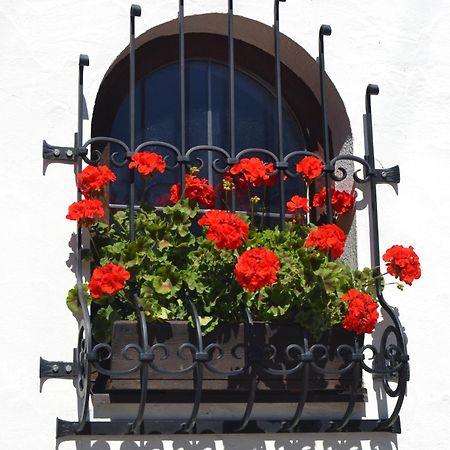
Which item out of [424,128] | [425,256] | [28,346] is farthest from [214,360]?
[424,128]

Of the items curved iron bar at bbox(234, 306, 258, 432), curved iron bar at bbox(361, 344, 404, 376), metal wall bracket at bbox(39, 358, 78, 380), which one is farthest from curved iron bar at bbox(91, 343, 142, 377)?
curved iron bar at bbox(361, 344, 404, 376)

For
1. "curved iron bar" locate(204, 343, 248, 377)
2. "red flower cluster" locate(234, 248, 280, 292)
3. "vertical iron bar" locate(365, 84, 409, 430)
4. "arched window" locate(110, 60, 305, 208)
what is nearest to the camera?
"red flower cluster" locate(234, 248, 280, 292)

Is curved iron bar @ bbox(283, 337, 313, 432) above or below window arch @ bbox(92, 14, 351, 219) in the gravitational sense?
below

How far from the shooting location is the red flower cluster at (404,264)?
4707 mm

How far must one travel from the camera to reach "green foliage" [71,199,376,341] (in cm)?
464

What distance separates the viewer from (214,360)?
461cm

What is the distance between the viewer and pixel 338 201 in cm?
502

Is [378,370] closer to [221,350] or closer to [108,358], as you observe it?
[221,350]

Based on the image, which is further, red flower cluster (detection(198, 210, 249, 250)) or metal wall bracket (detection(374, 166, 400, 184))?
metal wall bracket (detection(374, 166, 400, 184))

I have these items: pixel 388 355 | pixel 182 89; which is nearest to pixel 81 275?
pixel 182 89

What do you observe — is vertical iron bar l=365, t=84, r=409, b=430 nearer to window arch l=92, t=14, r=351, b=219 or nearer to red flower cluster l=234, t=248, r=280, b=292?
window arch l=92, t=14, r=351, b=219

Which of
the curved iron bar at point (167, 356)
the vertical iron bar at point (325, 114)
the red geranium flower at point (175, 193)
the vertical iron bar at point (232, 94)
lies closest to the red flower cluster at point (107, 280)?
the curved iron bar at point (167, 356)

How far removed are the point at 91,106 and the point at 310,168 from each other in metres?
0.77

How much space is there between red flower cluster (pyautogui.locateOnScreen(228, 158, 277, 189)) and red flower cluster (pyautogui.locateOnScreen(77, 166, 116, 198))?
1.47ft
